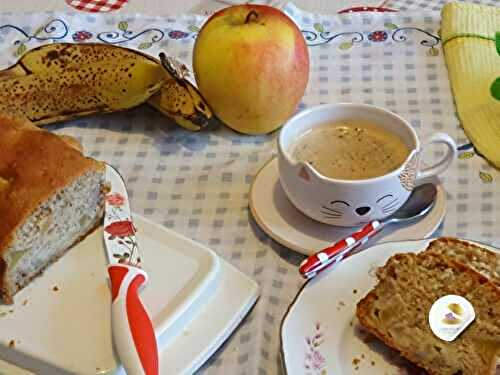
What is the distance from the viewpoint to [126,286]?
92 cm

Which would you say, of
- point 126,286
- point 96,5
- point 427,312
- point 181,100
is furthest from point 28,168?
point 96,5

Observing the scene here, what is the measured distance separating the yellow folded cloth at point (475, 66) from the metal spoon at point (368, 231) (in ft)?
0.57

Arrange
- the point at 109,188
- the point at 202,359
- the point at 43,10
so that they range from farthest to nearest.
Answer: the point at 43,10
the point at 109,188
the point at 202,359

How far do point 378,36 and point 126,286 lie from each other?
2.59 feet

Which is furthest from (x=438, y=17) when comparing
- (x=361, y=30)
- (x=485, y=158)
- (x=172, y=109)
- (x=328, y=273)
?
(x=328, y=273)

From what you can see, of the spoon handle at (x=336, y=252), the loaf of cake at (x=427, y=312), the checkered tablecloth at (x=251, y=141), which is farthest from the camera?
the checkered tablecloth at (x=251, y=141)

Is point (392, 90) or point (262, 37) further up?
point (262, 37)

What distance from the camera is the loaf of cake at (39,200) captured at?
0.95 m

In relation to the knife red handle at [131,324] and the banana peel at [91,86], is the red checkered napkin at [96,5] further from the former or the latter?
the knife red handle at [131,324]

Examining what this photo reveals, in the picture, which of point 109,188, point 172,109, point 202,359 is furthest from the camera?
point 172,109

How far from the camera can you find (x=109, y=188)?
1.11 meters

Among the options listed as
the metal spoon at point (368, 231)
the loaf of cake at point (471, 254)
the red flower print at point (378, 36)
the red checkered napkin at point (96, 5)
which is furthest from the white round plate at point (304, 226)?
the red checkered napkin at point (96, 5)

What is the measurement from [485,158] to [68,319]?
0.68m

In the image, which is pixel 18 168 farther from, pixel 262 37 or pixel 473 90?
pixel 473 90
